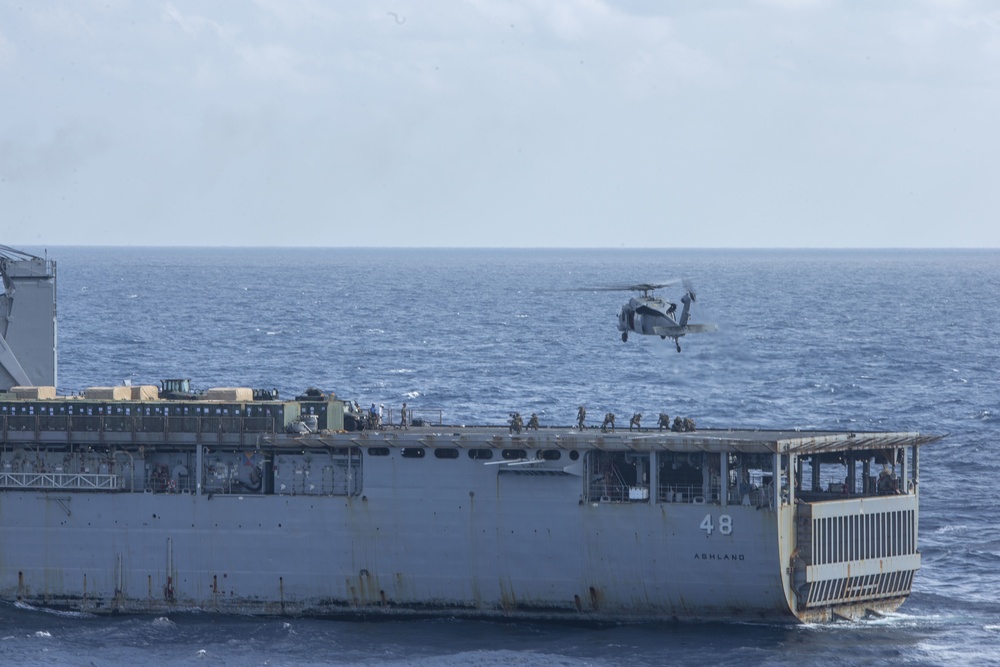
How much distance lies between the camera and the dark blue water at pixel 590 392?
5688cm

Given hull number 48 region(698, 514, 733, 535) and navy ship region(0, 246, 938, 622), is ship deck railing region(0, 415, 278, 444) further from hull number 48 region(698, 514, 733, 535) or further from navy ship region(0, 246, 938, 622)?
hull number 48 region(698, 514, 733, 535)

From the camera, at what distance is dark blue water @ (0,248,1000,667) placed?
5688 centimetres

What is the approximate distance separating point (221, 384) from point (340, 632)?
180 feet

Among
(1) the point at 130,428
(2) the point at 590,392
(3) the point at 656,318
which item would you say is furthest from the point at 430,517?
(2) the point at 590,392

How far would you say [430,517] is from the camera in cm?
6119

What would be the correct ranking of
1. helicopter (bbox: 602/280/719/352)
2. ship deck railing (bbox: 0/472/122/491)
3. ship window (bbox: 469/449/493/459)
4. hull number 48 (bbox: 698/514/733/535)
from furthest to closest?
helicopter (bbox: 602/280/719/352) < ship deck railing (bbox: 0/472/122/491) < ship window (bbox: 469/449/493/459) < hull number 48 (bbox: 698/514/733/535)

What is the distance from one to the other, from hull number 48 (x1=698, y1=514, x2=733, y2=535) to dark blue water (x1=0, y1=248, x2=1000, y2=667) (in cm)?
332

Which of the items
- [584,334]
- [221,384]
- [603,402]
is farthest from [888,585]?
[584,334]

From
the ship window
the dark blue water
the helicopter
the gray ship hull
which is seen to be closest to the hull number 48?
the gray ship hull

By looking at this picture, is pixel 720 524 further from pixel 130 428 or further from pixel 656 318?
pixel 130 428

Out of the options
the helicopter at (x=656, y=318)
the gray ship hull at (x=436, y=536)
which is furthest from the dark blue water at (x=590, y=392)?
the helicopter at (x=656, y=318)

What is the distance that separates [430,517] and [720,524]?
10.2m

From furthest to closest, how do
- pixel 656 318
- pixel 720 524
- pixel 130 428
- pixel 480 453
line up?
pixel 656 318 → pixel 130 428 → pixel 480 453 → pixel 720 524

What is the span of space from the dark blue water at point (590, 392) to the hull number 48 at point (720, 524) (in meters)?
3.32
